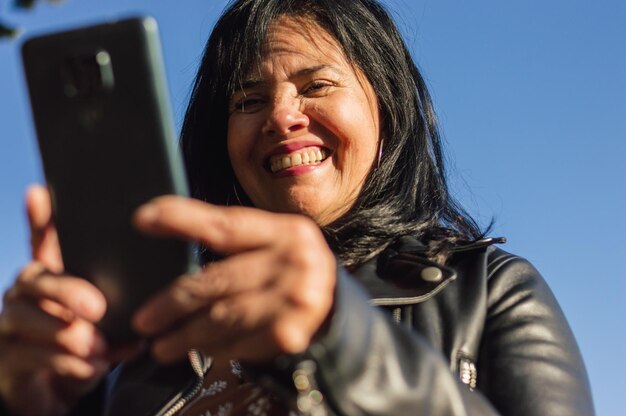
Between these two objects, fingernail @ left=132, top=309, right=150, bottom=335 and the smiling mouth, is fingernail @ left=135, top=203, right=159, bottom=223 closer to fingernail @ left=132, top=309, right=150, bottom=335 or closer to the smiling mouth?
fingernail @ left=132, top=309, right=150, bottom=335

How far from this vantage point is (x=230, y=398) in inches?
92.4

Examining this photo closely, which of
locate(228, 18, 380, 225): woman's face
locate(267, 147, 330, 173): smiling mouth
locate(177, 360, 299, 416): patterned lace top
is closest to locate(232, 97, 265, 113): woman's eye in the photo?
locate(228, 18, 380, 225): woman's face

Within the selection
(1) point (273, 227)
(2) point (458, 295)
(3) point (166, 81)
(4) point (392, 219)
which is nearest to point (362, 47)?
(4) point (392, 219)

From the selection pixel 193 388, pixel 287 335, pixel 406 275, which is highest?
pixel 287 335

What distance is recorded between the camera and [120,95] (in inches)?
61.1

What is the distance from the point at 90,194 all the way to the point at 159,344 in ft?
1.19

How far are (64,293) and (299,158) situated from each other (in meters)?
1.73

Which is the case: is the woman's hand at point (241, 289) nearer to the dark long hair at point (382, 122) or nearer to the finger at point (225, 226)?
the finger at point (225, 226)

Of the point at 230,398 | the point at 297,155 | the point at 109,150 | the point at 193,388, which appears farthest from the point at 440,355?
the point at 297,155

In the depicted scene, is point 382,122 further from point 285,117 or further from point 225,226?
point 225,226

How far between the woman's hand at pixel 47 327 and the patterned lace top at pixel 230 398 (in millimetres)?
601

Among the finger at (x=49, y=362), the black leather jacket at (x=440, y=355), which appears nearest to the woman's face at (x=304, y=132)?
the black leather jacket at (x=440, y=355)

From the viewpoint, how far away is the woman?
4.41 feet

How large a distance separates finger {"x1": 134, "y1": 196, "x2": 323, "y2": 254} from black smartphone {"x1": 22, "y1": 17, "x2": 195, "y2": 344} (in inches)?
5.7
